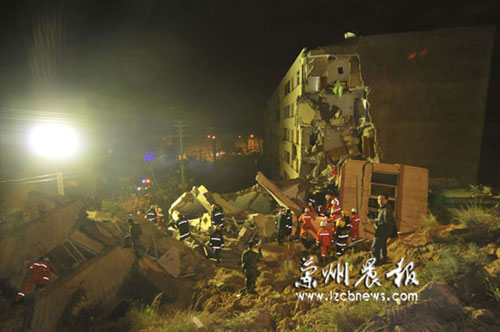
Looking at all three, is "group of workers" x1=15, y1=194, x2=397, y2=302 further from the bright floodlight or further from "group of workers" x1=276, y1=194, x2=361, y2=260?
the bright floodlight

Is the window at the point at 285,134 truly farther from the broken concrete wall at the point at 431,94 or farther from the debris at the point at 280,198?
the debris at the point at 280,198

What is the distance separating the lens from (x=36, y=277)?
6.15 metres

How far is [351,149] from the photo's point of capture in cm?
1399

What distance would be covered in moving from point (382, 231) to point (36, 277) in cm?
856

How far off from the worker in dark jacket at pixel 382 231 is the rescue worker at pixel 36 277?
8.26 metres

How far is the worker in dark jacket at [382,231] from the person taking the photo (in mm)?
5785

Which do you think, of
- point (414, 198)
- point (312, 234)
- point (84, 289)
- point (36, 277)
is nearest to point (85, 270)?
point (84, 289)

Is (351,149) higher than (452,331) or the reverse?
higher

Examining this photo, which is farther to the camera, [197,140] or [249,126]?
[249,126]

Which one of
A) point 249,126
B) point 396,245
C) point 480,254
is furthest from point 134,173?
point 249,126

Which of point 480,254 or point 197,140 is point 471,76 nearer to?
point 480,254

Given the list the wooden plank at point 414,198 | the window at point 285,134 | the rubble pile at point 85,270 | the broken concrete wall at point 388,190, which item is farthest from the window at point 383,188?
the window at point 285,134

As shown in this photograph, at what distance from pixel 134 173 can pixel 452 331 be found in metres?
31.1

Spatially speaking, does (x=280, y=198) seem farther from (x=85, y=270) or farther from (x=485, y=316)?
(x=485, y=316)
